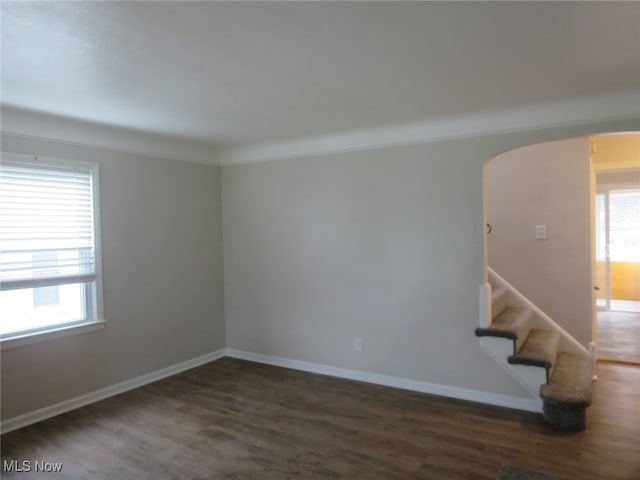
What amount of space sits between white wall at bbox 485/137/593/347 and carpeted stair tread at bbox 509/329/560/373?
1.53 ft

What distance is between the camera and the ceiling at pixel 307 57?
1732 millimetres

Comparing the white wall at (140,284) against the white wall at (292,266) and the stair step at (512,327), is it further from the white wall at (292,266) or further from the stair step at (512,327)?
the stair step at (512,327)

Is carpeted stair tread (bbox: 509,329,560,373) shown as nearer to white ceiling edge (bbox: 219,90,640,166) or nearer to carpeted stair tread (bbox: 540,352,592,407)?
carpeted stair tread (bbox: 540,352,592,407)

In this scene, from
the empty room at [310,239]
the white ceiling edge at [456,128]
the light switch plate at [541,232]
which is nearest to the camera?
the empty room at [310,239]

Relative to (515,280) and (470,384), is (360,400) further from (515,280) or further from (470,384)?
(515,280)

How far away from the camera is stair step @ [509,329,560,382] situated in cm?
317

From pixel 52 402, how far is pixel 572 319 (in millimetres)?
4802

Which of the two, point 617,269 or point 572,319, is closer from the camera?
point 572,319

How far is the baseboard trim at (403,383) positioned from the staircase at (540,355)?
0.53 feet

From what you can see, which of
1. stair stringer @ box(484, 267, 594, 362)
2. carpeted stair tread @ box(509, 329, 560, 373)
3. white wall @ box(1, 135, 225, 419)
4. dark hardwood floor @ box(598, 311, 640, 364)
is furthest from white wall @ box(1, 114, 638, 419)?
dark hardwood floor @ box(598, 311, 640, 364)

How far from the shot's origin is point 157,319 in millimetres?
4117

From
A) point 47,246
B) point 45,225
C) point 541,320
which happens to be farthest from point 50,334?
point 541,320

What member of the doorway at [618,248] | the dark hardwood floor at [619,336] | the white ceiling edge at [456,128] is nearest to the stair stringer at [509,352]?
the dark hardwood floor at [619,336]

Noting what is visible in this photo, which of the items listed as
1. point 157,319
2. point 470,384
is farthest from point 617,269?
point 157,319
